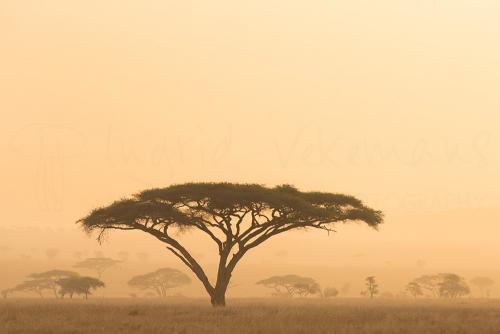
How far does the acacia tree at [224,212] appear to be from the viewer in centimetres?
3606

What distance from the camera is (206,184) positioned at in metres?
36.9

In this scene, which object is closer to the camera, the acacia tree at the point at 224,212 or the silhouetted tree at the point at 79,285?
the acacia tree at the point at 224,212

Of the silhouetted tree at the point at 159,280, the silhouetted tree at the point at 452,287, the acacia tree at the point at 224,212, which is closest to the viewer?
the acacia tree at the point at 224,212

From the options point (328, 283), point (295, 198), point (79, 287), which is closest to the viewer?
point (295, 198)

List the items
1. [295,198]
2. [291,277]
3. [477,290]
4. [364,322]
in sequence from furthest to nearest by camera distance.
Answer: [477,290] → [291,277] → [295,198] → [364,322]

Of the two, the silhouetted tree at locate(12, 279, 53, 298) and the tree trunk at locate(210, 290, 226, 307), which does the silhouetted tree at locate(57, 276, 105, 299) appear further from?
the tree trunk at locate(210, 290, 226, 307)

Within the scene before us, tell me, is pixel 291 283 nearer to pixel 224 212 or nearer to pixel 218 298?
pixel 218 298

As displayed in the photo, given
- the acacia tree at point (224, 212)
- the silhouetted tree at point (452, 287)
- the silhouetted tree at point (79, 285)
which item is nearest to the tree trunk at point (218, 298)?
the acacia tree at point (224, 212)

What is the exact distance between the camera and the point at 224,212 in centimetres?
3666

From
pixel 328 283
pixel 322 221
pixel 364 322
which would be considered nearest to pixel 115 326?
pixel 364 322

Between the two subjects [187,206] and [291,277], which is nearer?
[187,206]

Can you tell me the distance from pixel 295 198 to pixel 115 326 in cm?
1584

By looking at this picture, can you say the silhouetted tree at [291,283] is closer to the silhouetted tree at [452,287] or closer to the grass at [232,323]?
the silhouetted tree at [452,287]

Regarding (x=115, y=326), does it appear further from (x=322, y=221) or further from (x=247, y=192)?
(x=322, y=221)
